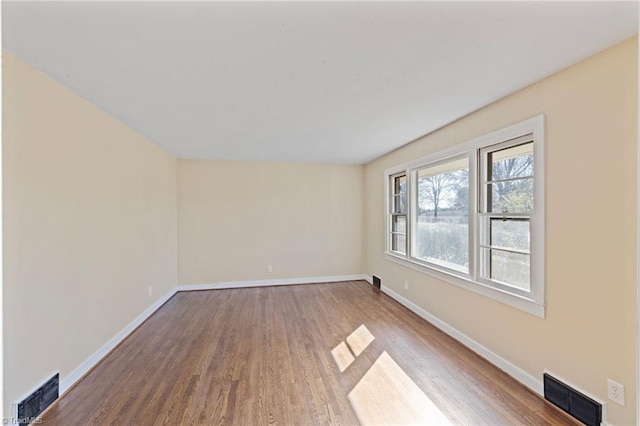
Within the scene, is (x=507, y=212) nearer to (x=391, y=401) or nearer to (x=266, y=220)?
(x=391, y=401)

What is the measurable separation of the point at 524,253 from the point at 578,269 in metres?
0.42

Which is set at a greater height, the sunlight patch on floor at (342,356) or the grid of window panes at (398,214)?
the grid of window panes at (398,214)

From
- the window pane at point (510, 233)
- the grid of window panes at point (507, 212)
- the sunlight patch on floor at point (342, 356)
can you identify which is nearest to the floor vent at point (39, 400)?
the sunlight patch on floor at point (342, 356)

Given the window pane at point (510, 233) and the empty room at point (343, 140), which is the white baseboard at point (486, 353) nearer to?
the empty room at point (343, 140)

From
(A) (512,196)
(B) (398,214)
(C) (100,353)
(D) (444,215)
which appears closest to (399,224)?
(B) (398,214)

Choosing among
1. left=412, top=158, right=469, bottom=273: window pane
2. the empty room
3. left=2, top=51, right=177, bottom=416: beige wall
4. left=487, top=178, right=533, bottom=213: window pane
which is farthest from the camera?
left=412, top=158, right=469, bottom=273: window pane

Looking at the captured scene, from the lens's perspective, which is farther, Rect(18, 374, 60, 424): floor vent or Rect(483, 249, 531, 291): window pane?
Rect(483, 249, 531, 291): window pane

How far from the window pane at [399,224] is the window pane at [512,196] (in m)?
1.71

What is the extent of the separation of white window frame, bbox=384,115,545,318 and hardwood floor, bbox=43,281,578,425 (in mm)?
623

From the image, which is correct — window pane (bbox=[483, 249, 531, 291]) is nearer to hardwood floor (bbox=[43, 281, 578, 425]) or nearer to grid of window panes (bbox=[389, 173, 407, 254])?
hardwood floor (bbox=[43, 281, 578, 425])

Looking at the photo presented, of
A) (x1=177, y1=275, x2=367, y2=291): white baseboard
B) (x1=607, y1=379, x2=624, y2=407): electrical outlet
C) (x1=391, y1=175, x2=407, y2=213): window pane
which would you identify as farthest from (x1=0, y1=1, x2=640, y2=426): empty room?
(x1=177, y1=275, x2=367, y2=291): white baseboard

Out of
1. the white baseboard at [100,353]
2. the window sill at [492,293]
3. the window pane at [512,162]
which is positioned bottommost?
the white baseboard at [100,353]

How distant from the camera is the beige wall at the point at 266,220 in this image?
5117 mm

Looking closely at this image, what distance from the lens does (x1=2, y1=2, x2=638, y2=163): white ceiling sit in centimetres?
156
